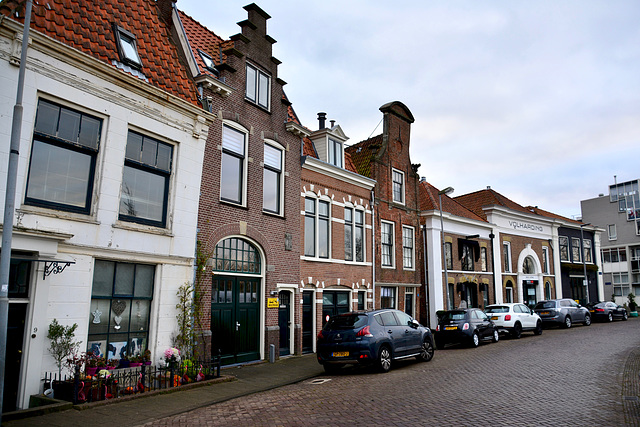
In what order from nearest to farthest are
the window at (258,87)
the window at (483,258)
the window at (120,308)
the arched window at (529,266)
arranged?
the window at (120,308), the window at (258,87), the window at (483,258), the arched window at (529,266)

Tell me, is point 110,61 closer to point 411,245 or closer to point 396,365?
point 396,365

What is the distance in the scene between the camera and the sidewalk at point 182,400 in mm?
8492

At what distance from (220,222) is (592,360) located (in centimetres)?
1267

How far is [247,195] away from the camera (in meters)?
16.2

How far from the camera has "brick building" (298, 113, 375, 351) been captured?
1947cm

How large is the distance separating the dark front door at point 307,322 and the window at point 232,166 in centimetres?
538

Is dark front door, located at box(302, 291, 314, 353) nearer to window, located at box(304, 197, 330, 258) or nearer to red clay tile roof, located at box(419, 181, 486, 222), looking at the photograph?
window, located at box(304, 197, 330, 258)

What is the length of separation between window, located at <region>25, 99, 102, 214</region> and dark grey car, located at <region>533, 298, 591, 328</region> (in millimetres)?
26146

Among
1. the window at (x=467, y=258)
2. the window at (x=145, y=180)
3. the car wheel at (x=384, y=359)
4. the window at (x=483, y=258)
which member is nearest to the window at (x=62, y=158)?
the window at (x=145, y=180)

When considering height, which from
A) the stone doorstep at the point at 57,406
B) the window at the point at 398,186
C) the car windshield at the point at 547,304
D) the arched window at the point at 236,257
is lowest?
the stone doorstep at the point at 57,406

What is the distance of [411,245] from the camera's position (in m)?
27.0

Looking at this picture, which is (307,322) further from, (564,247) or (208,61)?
(564,247)

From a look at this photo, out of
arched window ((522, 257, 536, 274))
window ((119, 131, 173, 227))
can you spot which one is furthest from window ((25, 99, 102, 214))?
arched window ((522, 257, 536, 274))

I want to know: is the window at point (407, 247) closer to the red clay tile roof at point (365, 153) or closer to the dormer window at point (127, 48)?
the red clay tile roof at point (365, 153)
